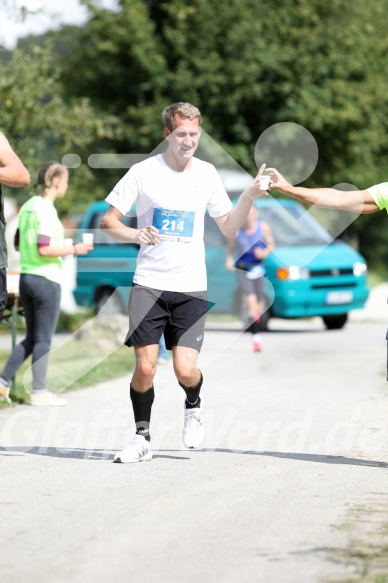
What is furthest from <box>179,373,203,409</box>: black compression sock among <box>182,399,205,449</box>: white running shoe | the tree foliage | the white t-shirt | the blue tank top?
the tree foliage

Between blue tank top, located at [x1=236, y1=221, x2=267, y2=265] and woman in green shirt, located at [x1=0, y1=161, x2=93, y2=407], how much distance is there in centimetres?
656

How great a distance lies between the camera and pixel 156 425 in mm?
9117

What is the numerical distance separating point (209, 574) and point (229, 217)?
315 cm

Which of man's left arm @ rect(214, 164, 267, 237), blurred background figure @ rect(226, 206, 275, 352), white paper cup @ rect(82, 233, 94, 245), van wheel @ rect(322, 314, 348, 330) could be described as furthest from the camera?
van wheel @ rect(322, 314, 348, 330)

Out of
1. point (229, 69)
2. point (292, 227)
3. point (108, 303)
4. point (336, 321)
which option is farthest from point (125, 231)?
point (229, 69)

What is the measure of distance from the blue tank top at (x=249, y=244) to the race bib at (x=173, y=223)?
921 cm

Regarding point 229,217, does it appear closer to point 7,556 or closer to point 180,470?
point 180,470

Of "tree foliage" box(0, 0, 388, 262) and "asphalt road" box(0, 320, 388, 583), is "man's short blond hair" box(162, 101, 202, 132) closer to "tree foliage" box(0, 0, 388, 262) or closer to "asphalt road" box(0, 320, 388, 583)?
"asphalt road" box(0, 320, 388, 583)

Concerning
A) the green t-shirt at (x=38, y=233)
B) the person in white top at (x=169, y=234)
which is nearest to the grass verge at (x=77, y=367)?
the green t-shirt at (x=38, y=233)

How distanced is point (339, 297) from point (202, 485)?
12.3 meters

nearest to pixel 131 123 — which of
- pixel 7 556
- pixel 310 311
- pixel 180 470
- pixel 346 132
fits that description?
pixel 346 132

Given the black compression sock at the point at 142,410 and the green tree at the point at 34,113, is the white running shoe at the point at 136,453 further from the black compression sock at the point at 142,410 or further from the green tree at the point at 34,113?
the green tree at the point at 34,113

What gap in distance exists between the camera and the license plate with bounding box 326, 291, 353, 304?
18.5 meters

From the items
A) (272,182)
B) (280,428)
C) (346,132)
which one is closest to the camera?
(272,182)
